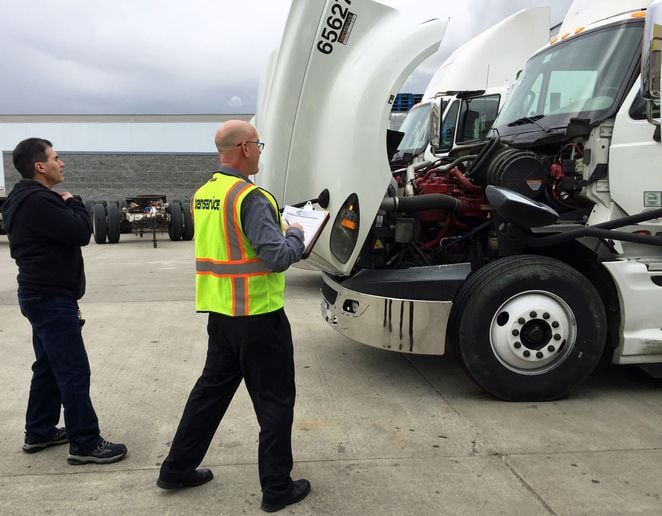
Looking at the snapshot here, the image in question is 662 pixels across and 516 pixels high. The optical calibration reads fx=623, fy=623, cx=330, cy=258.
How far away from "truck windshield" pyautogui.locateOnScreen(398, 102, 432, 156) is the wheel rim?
700 cm

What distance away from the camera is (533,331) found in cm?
430

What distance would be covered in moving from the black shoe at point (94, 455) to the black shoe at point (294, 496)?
3.38 feet

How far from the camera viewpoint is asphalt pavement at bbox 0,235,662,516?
3.07 m

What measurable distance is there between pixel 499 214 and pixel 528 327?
809mm

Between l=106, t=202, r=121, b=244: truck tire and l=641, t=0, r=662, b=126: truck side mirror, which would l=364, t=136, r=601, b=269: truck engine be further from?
l=106, t=202, r=121, b=244: truck tire

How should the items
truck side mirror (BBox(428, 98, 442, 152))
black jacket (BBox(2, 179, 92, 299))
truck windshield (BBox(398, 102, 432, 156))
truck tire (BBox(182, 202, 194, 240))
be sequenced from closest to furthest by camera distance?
black jacket (BBox(2, 179, 92, 299))
truck side mirror (BBox(428, 98, 442, 152))
truck windshield (BBox(398, 102, 432, 156))
truck tire (BBox(182, 202, 194, 240))

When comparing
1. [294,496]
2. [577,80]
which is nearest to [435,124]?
[577,80]

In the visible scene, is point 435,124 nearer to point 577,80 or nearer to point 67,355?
point 577,80

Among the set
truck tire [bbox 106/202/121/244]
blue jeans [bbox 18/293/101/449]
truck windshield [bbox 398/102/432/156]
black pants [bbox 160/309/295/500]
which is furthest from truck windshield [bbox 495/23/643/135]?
truck tire [bbox 106/202/121/244]

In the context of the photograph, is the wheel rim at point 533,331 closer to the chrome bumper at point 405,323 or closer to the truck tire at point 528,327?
the truck tire at point 528,327

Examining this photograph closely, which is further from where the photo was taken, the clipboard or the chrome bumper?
the chrome bumper

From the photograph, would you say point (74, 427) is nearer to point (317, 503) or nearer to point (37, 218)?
point (37, 218)

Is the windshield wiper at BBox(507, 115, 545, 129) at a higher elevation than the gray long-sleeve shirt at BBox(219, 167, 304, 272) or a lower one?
higher

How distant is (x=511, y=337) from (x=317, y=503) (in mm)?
1918
